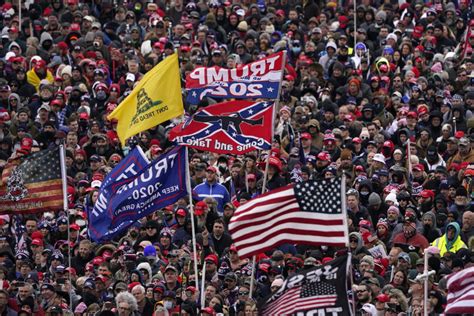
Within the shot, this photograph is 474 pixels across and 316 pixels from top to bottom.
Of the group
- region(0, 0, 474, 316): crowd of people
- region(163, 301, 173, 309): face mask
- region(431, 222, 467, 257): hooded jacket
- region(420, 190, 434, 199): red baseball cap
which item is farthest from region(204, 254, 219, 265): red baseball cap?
region(420, 190, 434, 199): red baseball cap

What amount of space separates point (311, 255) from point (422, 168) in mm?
4389

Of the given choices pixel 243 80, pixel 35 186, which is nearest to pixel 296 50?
pixel 243 80

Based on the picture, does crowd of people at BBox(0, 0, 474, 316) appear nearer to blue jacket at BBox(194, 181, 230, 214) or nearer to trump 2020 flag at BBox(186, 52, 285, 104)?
blue jacket at BBox(194, 181, 230, 214)

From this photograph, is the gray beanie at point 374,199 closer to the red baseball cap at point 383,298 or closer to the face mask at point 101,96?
the red baseball cap at point 383,298

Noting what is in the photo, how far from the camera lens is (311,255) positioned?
3200 centimetres

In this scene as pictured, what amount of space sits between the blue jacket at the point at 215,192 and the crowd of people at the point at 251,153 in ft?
0.12

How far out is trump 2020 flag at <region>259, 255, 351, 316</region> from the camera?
967 inches

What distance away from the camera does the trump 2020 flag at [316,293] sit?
80.6 feet

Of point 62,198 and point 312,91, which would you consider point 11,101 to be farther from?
point 62,198

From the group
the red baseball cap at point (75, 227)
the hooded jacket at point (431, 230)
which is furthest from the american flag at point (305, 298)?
the red baseball cap at point (75, 227)

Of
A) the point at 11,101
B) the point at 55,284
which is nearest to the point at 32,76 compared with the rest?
the point at 11,101

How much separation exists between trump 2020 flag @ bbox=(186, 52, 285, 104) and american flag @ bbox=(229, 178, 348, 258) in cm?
515

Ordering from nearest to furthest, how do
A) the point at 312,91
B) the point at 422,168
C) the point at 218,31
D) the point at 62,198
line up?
the point at 62,198, the point at 422,168, the point at 312,91, the point at 218,31

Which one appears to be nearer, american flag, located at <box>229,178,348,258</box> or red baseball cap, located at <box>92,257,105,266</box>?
american flag, located at <box>229,178,348,258</box>
